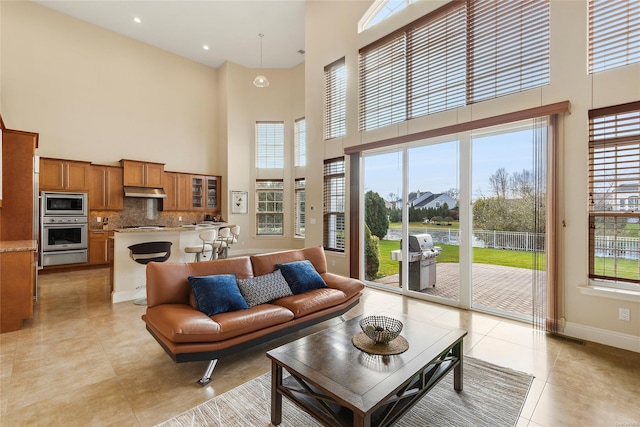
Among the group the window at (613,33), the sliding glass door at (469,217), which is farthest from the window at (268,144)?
the window at (613,33)

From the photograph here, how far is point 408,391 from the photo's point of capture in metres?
1.78

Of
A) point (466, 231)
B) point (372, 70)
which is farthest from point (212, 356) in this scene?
point (372, 70)

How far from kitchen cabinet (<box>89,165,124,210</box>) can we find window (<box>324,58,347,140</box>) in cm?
555

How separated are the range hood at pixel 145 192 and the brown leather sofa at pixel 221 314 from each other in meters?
5.71

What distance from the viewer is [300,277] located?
3428mm

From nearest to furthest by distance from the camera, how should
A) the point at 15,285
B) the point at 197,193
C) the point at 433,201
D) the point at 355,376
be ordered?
the point at 355,376
the point at 15,285
the point at 433,201
the point at 197,193

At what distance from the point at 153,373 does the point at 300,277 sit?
5.46 ft

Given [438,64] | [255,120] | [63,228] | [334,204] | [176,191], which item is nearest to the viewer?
[438,64]

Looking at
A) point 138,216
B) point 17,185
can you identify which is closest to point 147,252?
point 17,185

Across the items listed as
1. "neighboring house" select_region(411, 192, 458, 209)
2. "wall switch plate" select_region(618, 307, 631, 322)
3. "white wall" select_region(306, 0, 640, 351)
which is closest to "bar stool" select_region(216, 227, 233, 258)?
"neighboring house" select_region(411, 192, 458, 209)

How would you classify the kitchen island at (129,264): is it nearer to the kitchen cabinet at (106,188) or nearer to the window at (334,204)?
the window at (334,204)

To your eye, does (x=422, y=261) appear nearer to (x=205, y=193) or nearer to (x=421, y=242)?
(x=421, y=242)

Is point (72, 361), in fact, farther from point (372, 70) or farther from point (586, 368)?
point (372, 70)

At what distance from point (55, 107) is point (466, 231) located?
9.08 metres
